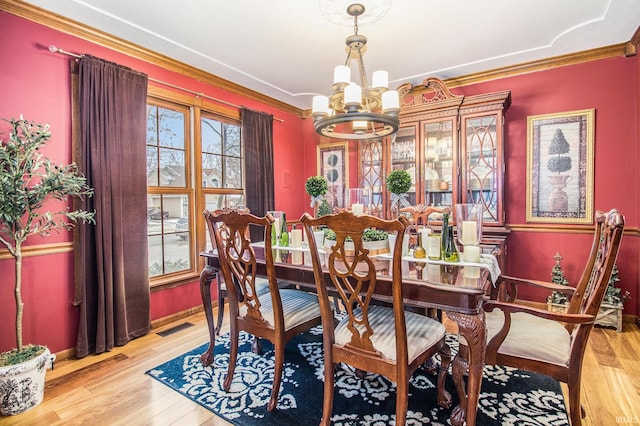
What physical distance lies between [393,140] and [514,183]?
1386 mm

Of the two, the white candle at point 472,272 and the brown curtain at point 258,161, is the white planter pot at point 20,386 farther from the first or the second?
the white candle at point 472,272

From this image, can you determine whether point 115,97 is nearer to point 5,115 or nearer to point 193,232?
point 5,115

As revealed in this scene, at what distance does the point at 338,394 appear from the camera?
194 centimetres

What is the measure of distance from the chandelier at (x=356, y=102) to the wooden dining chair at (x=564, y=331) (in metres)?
1.21

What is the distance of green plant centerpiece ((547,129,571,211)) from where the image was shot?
10.7 feet

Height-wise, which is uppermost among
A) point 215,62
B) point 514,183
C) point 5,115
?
point 215,62

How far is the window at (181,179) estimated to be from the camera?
317 centimetres

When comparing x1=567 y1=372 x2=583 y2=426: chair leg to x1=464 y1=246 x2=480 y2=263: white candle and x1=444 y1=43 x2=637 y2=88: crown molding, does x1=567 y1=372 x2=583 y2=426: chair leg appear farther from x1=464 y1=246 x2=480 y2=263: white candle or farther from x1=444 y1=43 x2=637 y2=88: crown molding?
x1=444 y1=43 x2=637 y2=88: crown molding

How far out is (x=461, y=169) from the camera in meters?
3.45

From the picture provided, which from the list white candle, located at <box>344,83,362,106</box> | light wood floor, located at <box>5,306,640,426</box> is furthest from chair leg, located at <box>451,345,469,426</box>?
white candle, located at <box>344,83,362,106</box>

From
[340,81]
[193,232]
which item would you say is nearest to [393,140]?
[340,81]

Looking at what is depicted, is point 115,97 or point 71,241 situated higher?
point 115,97

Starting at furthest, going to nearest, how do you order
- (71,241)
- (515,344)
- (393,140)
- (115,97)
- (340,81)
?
(393,140), (115,97), (71,241), (340,81), (515,344)

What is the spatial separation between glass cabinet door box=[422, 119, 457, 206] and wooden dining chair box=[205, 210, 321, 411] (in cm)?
216
